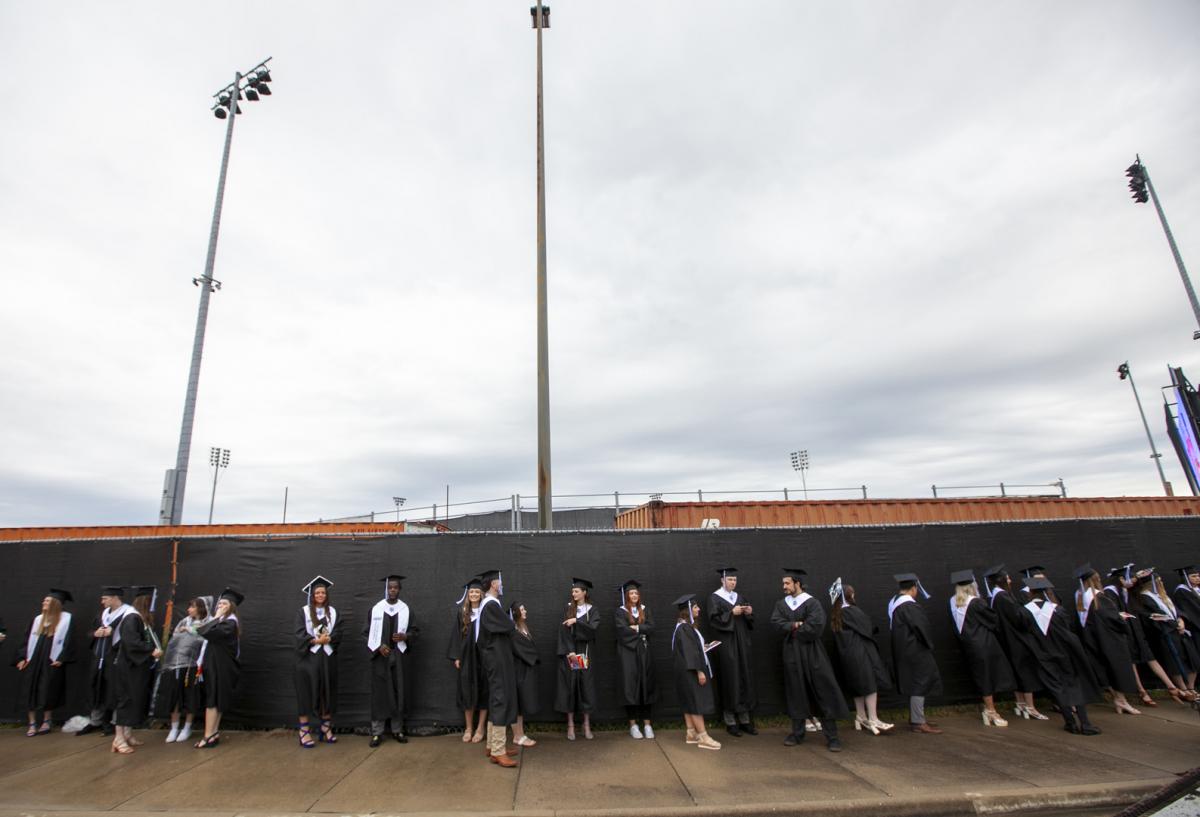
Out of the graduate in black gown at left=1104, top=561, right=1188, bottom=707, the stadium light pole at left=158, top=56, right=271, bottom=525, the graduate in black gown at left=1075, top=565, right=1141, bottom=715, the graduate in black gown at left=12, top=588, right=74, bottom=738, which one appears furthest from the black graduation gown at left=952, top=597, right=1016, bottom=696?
the stadium light pole at left=158, top=56, right=271, bottom=525

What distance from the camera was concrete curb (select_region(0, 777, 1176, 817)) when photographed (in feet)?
14.8

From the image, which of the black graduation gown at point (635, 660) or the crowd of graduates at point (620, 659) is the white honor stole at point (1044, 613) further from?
the black graduation gown at point (635, 660)

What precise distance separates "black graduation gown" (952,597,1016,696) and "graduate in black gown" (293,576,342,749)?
7.86 metres

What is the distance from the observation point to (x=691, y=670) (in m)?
6.27

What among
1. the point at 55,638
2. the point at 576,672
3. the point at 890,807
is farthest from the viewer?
the point at 55,638

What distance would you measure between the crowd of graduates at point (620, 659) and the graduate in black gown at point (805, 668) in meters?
0.02

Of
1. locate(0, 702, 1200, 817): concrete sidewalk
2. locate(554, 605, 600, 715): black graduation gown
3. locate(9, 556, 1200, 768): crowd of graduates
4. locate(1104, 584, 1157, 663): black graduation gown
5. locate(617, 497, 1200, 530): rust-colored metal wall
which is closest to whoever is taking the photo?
locate(0, 702, 1200, 817): concrete sidewalk

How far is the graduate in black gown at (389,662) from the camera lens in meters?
6.49

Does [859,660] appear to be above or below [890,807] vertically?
above

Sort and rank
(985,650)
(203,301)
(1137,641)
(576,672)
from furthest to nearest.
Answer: (203,301) < (1137,641) < (985,650) < (576,672)

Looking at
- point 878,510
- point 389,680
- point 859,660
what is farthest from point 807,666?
point 878,510

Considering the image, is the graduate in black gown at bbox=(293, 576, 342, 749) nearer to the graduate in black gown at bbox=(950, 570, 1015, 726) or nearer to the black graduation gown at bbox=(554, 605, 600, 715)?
the black graduation gown at bbox=(554, 605, 600, 715)

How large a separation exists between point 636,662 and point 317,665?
3.70 metres

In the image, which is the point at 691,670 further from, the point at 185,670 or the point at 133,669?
the point at 133,669
